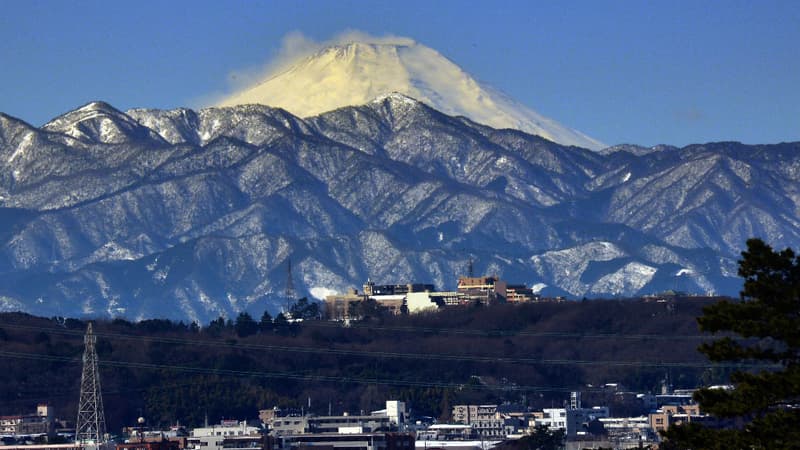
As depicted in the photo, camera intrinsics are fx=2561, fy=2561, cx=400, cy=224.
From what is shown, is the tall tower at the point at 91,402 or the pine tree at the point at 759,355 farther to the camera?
the tall tower at the point at 91,402

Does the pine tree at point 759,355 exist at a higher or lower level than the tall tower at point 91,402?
lower

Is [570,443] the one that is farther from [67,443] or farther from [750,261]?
[750,261]

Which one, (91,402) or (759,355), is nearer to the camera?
(759,355)

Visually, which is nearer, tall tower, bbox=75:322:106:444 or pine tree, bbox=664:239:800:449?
pine tree, bbox=664:239:800:449

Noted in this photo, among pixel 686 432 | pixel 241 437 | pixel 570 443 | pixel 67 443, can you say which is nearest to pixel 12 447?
pixel 67 443

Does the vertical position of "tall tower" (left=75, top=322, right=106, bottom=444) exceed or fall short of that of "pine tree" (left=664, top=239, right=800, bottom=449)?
it exceeds it

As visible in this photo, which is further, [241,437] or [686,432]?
[241,437]

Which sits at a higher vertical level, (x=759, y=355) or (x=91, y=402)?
(x=91, y=402)

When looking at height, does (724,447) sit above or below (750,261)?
below
